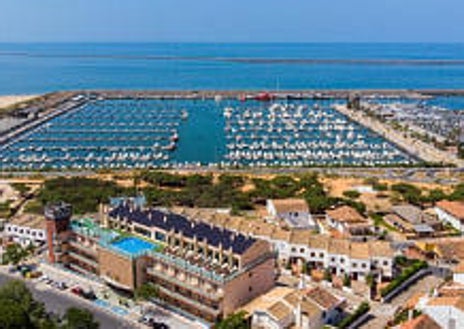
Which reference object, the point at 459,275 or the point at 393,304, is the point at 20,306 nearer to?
the point at 393,304

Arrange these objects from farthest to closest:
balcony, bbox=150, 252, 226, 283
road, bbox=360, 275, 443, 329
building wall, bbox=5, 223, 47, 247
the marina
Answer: the marina → building wall, bbox=5, 223, 47, 247 → road, bbox=360, 275, 443, 329 → balcony, bbox=150, 252, 226, 283

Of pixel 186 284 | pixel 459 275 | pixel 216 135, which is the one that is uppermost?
pixel 216 135

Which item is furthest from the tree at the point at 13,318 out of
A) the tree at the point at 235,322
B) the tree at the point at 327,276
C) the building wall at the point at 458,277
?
the building wall at the point at 458,277

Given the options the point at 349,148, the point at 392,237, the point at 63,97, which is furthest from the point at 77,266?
the point at 63,97

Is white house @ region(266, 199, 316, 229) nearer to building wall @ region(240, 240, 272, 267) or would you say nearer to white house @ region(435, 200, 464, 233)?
building wall @ region(240, 240, 272, 267)

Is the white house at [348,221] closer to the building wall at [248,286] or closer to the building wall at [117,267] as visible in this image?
the building wall at [248,286]

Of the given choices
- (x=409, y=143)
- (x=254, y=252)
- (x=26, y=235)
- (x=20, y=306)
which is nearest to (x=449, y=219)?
(x=254, y=252)

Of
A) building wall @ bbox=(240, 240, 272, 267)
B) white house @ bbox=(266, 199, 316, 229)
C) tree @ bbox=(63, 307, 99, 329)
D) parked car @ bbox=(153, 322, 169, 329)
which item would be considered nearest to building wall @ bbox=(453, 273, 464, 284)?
building wall @ bbox=(240, 240, 272, 267)
